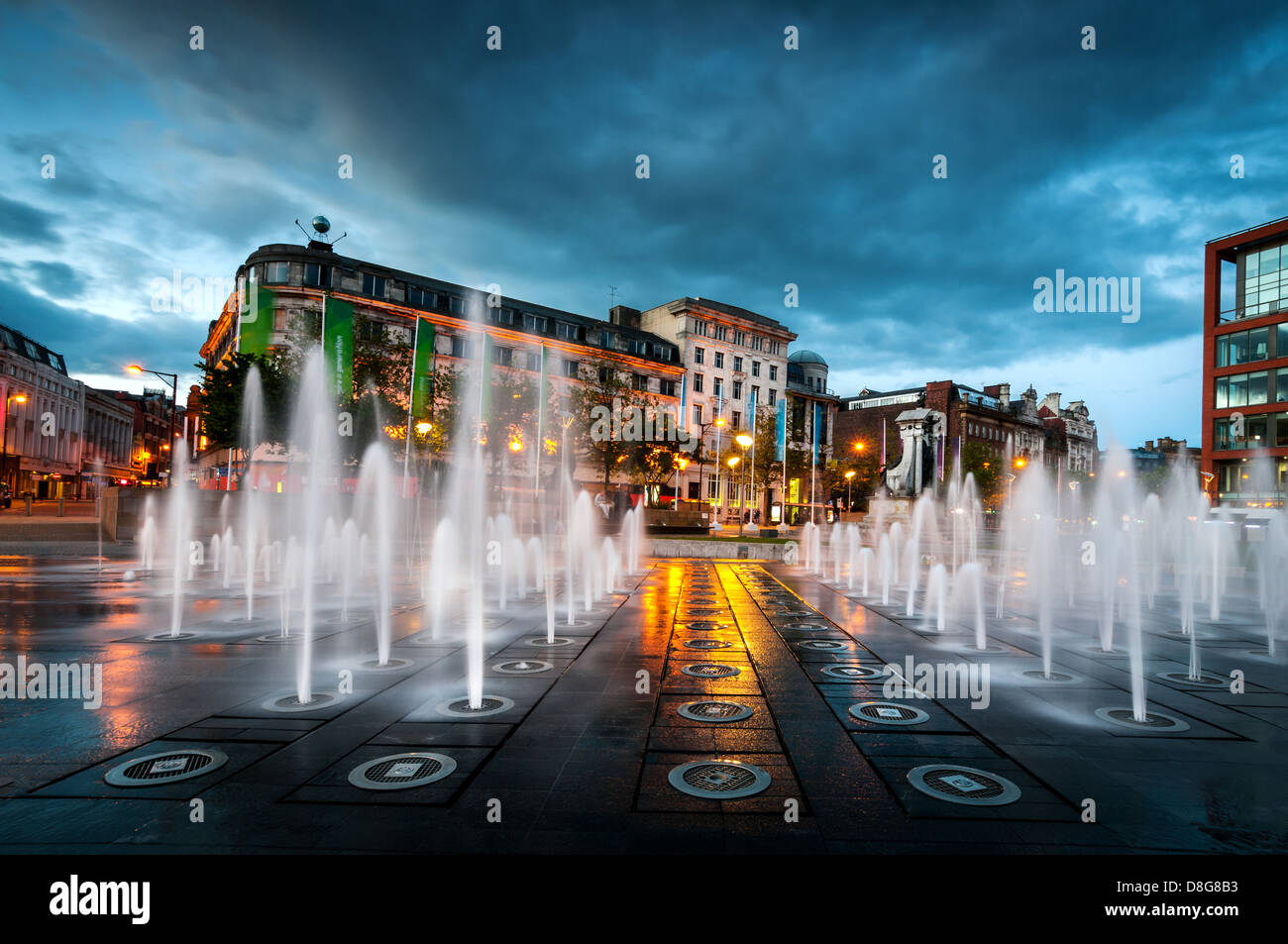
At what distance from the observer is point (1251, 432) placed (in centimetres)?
4819

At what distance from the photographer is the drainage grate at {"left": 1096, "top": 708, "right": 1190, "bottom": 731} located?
596 cm

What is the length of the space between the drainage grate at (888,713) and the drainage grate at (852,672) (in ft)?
3.70

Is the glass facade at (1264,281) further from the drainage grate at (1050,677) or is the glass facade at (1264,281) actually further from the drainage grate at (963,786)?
the drainage grate at (963,786)

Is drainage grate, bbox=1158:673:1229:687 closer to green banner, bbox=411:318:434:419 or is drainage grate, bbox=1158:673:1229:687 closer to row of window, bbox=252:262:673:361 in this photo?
green banner, bbox=411:318:434:419

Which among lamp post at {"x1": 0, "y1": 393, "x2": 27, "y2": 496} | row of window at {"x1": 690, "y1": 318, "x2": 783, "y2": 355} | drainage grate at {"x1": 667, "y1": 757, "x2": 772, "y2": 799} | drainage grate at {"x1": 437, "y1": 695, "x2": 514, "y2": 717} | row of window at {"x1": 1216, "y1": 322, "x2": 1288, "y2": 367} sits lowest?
drainage grate at {"x1": 437, "y1": 695, "x2": 514, "y2": 717}

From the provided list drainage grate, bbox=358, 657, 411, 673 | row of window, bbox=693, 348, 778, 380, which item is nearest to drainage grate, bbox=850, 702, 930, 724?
drainage grate, bbox=358, 657, 411, 673

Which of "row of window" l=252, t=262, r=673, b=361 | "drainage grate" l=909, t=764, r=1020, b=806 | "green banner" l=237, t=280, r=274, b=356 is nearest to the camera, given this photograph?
"drainage grate" l=909, t=764, r=1020, b=806

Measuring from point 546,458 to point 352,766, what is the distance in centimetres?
4768

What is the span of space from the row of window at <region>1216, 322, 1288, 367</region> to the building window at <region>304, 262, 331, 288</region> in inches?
2580

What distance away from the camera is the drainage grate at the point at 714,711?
6.12 m

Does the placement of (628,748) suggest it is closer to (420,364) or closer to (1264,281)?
(420,364)

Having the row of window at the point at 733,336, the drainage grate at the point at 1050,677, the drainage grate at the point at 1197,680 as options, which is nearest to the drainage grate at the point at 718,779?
the drainage grate at the point at 1050,677

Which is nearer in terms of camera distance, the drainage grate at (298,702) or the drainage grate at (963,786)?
the drainage grate at (963,786)
